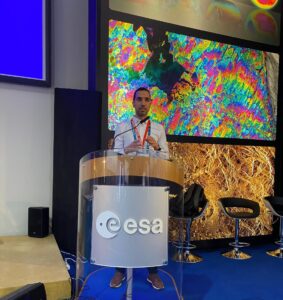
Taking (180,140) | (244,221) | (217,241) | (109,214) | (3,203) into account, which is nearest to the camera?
(109,214)

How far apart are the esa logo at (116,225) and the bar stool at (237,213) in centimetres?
344

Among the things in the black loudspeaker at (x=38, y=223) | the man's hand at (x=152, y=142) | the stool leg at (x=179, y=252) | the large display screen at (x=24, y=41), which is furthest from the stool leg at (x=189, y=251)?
the stool leg at (x=179, y=252)

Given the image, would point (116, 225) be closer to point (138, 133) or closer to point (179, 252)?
point (179, 252)

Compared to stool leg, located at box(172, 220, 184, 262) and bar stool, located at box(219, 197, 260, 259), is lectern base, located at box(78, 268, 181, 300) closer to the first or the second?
stool leg, located at box(172, 220, 184, 262)

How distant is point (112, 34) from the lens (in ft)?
12.1

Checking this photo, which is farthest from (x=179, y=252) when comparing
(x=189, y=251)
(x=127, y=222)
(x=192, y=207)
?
(x=189, y=251)

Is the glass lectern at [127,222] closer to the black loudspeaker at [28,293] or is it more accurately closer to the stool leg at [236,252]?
the black loudspeaker at [28,293]

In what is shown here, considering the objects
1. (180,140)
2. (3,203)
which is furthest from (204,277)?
(3,203)

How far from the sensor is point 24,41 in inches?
127

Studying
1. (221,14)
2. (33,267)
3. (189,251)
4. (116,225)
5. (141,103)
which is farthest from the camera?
(221,14)

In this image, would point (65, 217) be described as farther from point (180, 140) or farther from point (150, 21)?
point (150, 21)

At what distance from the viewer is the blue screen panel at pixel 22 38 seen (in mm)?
3139

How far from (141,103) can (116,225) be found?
2968 mm

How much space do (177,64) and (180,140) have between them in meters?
0.96
